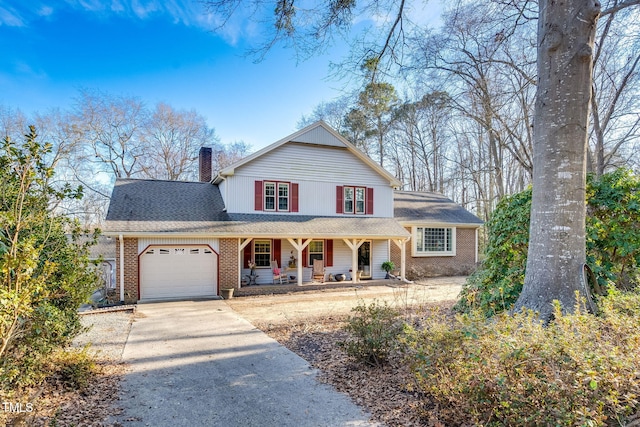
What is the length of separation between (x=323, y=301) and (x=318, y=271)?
3.40 metres

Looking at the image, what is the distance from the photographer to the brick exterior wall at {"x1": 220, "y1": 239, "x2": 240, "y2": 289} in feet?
41.2

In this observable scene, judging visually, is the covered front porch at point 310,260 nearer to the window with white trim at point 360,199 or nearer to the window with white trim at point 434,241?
the window with white trim at point 434,241

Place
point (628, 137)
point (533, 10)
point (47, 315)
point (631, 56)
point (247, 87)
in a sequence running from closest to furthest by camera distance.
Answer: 1. point (47, 315)
2. point (533, 10)
3. point (631, 56)
4. point (247, 87)
5. point (628, 137)

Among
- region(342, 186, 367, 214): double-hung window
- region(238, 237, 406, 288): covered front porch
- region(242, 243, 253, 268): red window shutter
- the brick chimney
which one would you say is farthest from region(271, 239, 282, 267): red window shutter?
the brick chimney

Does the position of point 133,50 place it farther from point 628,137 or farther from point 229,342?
point 628,137

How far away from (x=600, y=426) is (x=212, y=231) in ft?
37.5

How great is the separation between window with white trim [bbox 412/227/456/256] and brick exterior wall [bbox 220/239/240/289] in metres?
9.38

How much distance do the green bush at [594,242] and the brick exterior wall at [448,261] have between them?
1000 centimetres

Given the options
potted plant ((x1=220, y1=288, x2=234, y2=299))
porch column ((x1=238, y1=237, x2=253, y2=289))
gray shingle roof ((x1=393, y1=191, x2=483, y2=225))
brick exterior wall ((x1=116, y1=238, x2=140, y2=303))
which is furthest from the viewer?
gray shingle roof ((x1=393, y1=191, x2=483, y2=225))

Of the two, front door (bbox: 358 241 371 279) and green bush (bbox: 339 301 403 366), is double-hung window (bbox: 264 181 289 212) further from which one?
green bush (bbox: 339 301 403 366)

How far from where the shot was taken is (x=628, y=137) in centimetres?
1420

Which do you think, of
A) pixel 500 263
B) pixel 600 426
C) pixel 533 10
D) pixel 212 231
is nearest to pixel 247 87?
pixel 212 231

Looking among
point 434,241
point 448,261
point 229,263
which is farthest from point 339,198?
point 448,261

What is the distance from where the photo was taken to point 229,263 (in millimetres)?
12664
